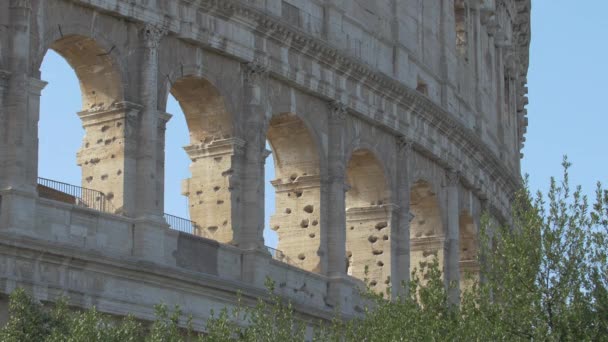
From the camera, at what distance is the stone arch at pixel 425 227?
1921 inches

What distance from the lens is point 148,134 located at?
38250 millimetres

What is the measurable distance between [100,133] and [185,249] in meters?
2.73

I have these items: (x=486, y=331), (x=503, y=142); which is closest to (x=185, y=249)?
(x=486, y=331)

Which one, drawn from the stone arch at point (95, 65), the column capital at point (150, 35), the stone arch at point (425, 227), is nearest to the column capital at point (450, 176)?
the stone arch at point (425, 227)

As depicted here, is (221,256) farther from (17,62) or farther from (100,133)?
(17,62)

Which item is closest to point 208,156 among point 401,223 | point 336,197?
point 336,197

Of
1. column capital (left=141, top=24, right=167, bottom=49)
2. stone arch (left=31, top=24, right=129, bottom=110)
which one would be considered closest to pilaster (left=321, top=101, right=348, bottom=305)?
column capital (left=141, top=24, right=167, bottom=49)

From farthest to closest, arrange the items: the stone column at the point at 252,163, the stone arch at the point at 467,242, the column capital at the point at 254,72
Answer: the stone arch at the point at 467,242 → the column capital at the point at 254,72 → the stone column at the point at 252,163

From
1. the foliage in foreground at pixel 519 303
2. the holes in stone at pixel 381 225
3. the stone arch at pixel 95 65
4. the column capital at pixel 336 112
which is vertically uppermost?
the column capital at pixel 336 112

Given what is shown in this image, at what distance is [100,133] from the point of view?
3841cm

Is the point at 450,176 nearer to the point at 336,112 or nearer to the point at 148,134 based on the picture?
the point at 336,112

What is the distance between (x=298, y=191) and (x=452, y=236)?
265 inches

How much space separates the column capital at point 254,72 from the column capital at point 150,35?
9.86ft

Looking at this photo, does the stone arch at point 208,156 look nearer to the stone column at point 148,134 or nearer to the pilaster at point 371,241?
the stone column at point 148,134
